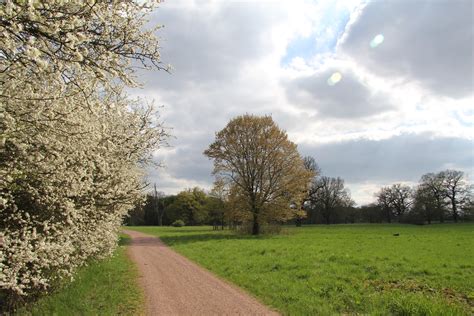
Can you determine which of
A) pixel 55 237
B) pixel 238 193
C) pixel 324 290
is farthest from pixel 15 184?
pixel 238 193

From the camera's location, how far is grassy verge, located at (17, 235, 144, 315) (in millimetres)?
10875

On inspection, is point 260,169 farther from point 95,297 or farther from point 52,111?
point 52,111

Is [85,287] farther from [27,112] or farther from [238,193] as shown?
[238,193]

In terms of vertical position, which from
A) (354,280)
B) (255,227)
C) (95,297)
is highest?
(255,227)

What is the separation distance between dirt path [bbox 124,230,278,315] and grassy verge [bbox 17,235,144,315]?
1.71 ft

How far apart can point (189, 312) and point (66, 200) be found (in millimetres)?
4765

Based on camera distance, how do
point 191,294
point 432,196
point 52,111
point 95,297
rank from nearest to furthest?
point 52,111
point 95,297
point 191,294
point 432,196

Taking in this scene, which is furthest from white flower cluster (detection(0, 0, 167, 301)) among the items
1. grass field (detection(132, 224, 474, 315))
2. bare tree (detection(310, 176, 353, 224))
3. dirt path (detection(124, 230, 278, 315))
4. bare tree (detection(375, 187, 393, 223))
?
bare tree (detection(375, 187, 393, 223))

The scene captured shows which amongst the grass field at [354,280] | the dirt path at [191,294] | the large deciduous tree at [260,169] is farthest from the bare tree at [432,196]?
the dirt path at [191,294]

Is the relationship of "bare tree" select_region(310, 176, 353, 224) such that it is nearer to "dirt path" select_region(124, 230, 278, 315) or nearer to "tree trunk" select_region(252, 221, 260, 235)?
"tree trunk" select_region(252, 221, 260, 235)

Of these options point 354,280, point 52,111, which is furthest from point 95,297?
point 354,280

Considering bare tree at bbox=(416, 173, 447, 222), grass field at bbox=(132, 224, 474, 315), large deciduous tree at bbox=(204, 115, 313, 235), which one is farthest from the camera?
bare tree at bbox=(416, 173, 447, 222)

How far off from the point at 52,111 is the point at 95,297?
8.25m

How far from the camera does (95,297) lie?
41.5 feet
